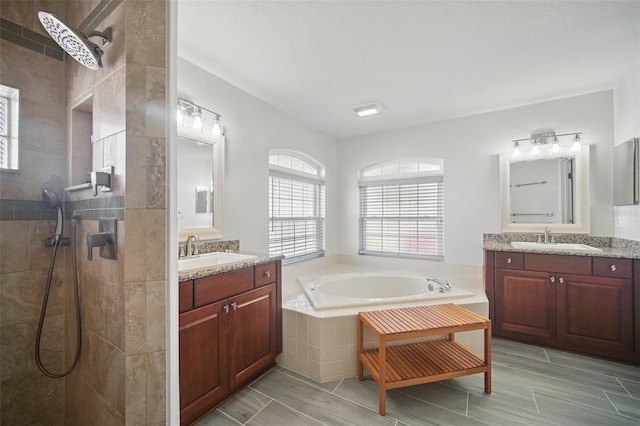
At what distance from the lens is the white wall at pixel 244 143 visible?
227cm

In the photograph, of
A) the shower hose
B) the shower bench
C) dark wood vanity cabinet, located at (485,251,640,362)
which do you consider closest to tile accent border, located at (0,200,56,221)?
the shower hose

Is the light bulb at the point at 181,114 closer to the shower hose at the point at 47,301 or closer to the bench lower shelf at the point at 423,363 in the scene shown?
the shower hose at the point at 47,301

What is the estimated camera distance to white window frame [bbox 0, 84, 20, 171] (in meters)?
1.41

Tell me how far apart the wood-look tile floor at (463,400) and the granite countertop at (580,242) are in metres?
0.90

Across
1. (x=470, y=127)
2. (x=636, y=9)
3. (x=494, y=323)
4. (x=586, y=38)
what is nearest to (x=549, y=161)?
(x=470, y=127)

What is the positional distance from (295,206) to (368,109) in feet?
4.67

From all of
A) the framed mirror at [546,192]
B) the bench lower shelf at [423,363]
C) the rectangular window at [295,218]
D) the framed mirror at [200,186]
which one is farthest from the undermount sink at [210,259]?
the framed mirror at [546,192]

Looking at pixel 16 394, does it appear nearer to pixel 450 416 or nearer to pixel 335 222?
pixel 450 416

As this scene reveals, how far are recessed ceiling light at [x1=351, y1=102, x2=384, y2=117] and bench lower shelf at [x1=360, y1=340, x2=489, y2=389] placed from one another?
2321 millimetres

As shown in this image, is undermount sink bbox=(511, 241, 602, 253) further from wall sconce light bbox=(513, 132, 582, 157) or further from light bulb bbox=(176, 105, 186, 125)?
light bulb bbox=(176, 105, 186, 125)

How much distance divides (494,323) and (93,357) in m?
3.16

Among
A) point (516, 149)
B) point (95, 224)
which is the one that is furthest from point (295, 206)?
point (516, 149)

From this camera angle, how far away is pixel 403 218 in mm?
3791

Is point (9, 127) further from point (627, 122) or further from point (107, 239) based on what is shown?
point (627, 122)
